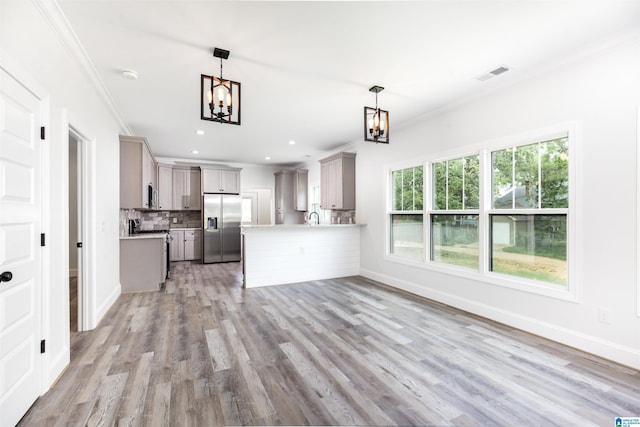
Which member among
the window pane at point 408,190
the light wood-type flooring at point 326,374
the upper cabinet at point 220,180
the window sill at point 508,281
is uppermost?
the upper cabinet at point 220,180

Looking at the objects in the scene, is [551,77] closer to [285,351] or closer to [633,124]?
[633,124]

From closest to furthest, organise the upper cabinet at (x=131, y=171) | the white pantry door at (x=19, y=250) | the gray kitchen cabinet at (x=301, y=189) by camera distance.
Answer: the white pantry door at (x=19, y=250), the upper cabinet at (x=131, y=171), the gray kitchen cabinet at (x=301, y=189)

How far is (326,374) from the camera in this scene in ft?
7.39

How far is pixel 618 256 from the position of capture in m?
2.46

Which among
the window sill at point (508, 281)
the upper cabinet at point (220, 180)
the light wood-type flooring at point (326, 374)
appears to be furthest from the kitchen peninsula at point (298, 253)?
the upper cabinet at point (220, 180)

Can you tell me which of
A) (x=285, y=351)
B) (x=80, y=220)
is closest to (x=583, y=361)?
(x=285, y=351)

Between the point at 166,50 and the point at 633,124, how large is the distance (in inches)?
160

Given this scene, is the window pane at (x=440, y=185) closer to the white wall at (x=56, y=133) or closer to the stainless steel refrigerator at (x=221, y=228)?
the white wall at (x=56, y=133)

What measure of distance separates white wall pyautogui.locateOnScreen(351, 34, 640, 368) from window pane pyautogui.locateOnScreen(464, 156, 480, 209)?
41cm

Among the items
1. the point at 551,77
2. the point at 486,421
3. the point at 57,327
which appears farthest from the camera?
the point at 551,77

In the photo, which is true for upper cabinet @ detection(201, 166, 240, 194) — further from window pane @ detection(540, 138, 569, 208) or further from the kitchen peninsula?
window pane @ detection(540, 138, 569, 208)

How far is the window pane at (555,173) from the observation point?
9.45 ft

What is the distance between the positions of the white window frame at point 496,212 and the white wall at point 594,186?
0.05 meters

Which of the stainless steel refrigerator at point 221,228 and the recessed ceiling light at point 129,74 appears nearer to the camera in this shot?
the recessed ceiling light at point 129,74
